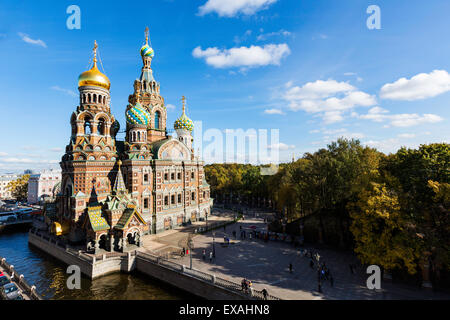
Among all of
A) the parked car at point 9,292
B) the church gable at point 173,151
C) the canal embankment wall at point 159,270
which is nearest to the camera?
the parked car at point 9,292

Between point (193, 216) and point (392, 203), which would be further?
point (193, 216)

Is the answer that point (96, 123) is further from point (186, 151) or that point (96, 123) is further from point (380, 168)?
point (380, 168)

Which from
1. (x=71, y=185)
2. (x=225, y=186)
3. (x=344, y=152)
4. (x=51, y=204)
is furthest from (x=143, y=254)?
(x=225, y=186)

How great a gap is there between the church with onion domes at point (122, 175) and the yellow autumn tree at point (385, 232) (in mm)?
22963

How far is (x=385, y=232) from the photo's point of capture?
17.3 meters

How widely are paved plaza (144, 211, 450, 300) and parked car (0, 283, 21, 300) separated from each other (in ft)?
38.8

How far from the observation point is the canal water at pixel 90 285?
18984mm

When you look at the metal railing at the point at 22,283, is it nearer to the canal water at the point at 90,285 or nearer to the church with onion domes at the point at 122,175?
the canal water at the point at 90,285

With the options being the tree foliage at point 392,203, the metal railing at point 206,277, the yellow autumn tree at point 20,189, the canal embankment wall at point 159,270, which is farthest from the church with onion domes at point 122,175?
the yellow autumn tree at point 20,189

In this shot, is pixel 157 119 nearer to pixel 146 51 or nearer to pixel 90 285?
pixel 146 51

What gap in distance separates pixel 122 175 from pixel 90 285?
1468 centimetres

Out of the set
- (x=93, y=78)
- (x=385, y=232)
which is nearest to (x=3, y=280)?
(x=93, y=78)

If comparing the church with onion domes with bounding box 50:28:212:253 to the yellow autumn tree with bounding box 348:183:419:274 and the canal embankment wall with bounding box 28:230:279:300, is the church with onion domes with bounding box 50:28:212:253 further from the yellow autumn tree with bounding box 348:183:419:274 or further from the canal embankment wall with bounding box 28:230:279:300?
the yellow autumn tree with bounding box 348:183:419:274
